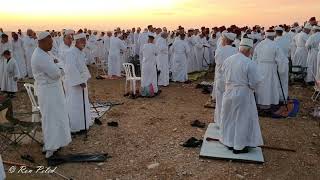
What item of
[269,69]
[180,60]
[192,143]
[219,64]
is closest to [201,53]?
[180,60]

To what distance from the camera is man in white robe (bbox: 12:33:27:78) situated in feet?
58.2

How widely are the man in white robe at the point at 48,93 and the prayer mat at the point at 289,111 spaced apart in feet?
18.0

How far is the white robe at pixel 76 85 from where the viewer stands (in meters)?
8.47

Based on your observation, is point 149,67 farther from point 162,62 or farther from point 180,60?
point 180,60

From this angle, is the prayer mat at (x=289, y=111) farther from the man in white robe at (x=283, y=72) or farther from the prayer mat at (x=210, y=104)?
the prayer mat at (x=210, y=104)

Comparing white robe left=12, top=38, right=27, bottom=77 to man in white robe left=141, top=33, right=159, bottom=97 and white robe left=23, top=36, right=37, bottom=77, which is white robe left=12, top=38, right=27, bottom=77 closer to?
white robe left=23, top=36, right=37, bottom=77

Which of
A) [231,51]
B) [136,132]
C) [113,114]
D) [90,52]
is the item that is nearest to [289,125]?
[231,51]

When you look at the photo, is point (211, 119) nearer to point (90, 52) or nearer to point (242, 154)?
point (242, 154)

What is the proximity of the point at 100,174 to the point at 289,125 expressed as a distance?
16.0 feet

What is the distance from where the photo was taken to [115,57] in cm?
1788

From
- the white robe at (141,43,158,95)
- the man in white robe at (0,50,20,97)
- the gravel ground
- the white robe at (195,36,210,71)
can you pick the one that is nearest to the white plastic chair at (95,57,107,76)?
the white robe at (195,36,210,71)

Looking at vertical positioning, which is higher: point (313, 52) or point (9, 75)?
point (313, 52)

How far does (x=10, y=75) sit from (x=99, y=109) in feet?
12.5

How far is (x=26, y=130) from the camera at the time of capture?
288 inches
